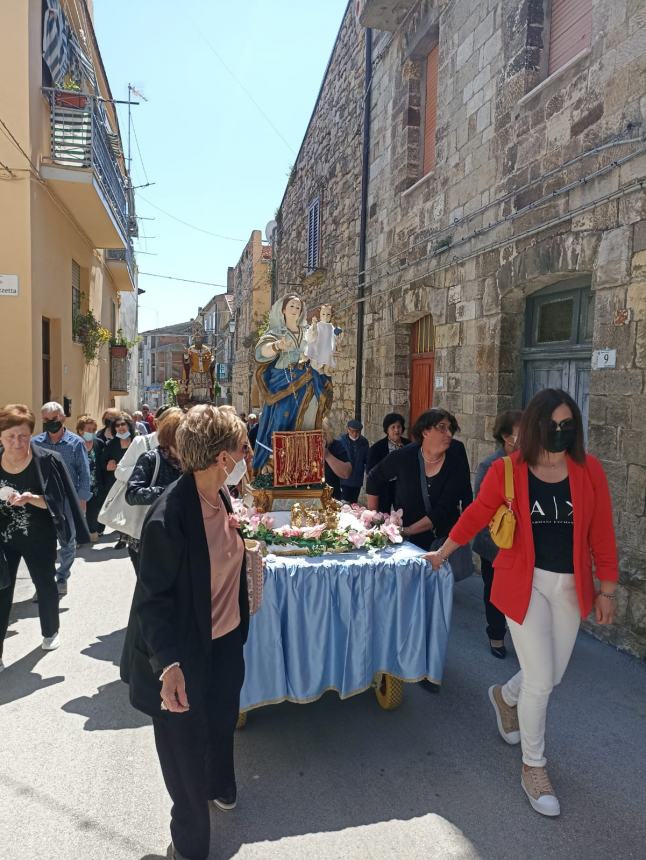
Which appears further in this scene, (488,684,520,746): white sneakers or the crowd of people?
(488,684,520,746): white sneakers

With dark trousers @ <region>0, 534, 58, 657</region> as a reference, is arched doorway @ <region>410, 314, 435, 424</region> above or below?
above

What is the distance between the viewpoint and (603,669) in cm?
412

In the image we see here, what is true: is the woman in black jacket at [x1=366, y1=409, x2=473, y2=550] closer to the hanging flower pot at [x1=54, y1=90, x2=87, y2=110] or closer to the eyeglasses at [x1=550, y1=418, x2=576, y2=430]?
the eyeglasses at [x1=550, y1=418, x2=576, y2=430]

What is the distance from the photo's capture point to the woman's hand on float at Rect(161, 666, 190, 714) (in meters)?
2.01

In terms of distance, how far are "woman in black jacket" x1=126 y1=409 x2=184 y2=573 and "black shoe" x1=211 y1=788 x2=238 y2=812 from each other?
1.40m

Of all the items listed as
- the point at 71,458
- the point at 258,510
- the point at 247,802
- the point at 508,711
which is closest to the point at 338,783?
the point at 247,802

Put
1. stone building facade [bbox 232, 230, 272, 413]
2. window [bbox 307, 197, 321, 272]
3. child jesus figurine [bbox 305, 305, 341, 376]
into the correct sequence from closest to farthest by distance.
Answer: child jesus figurine [bbox 305, 305, 341, 376]
window [bbox 307, 197, 321, 272]
stone building facade [bbox 232, 230, 272, 413]

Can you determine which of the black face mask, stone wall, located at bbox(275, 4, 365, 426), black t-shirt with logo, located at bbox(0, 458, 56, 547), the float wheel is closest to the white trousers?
the black face mask

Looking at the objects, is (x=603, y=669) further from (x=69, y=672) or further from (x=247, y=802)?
(x=69, y=672)

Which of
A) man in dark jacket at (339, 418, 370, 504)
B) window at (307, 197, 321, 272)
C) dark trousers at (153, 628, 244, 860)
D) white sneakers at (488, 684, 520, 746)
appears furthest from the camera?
window at (307, 197, 321, 272)

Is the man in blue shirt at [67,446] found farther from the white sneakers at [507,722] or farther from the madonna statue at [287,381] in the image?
the white sneakers at [507,722]

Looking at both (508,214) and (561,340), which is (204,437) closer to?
(561,340)

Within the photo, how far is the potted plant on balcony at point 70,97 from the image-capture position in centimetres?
863

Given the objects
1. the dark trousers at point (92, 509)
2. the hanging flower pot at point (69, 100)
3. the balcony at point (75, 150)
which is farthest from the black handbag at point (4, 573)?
the hanging flower pot at point (69, 100)
